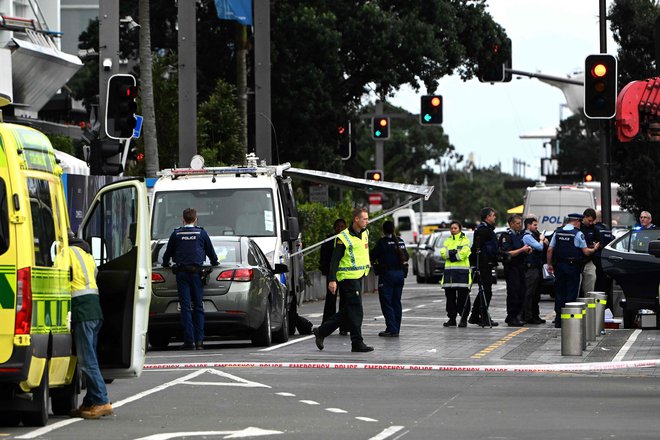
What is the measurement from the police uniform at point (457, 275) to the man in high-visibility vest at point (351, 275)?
16.5 ft

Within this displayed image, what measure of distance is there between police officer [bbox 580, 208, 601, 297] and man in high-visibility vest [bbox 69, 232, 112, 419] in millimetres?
14271

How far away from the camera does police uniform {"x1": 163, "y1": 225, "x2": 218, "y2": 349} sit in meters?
21.5

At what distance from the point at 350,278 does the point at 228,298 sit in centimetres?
165

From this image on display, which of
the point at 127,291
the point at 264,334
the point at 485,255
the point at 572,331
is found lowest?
the point at 264,334

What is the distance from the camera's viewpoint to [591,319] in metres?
23.3

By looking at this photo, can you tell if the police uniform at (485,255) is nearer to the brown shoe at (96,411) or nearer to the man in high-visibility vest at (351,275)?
the man in high-visibility vest at (351,275)

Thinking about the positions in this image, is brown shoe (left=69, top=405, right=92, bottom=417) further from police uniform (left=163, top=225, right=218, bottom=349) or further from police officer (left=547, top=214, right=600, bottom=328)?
police officer (left=547, top=214, right=600, bottom=328)

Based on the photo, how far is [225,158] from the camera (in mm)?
39812

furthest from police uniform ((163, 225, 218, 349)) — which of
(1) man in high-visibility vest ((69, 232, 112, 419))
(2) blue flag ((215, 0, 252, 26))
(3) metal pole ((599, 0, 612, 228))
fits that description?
(2) blue flag ((215, 0, 252, 26))

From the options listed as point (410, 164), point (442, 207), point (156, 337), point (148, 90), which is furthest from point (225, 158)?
point (442, 207)

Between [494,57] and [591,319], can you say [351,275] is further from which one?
[494,57]

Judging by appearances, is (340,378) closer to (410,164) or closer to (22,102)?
(22,102)

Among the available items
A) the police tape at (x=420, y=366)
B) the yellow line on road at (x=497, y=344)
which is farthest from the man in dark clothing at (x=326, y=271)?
the police tape at (x=420, y=366)

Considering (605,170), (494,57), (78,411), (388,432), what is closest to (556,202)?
(494,57)
